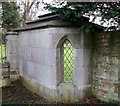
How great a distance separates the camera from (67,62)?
14.7 ft

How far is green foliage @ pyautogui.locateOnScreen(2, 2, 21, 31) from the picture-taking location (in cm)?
618

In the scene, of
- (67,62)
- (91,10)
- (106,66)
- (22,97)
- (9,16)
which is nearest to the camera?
(91,10)

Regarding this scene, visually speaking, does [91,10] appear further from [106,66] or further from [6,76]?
[6,76]

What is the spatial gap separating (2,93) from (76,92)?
276 centimetres

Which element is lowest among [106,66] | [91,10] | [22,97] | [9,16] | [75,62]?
[22,97]

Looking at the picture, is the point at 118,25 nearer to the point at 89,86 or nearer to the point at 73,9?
the point at 73,9

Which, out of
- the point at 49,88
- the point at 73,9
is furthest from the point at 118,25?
the point at 49,88

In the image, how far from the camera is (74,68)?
4.27 m

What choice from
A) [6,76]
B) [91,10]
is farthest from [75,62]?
[6,76]

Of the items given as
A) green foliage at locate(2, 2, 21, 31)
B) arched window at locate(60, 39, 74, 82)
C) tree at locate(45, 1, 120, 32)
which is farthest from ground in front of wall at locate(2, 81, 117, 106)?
green foliage at locate(2, 2, 21, 31)

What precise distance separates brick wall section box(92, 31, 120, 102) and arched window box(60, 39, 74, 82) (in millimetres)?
682

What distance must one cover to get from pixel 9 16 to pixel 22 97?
357 centimetres

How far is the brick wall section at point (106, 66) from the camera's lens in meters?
3.84

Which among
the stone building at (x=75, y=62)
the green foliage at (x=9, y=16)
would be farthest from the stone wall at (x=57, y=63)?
the green foliage at (x=9, y=16)
